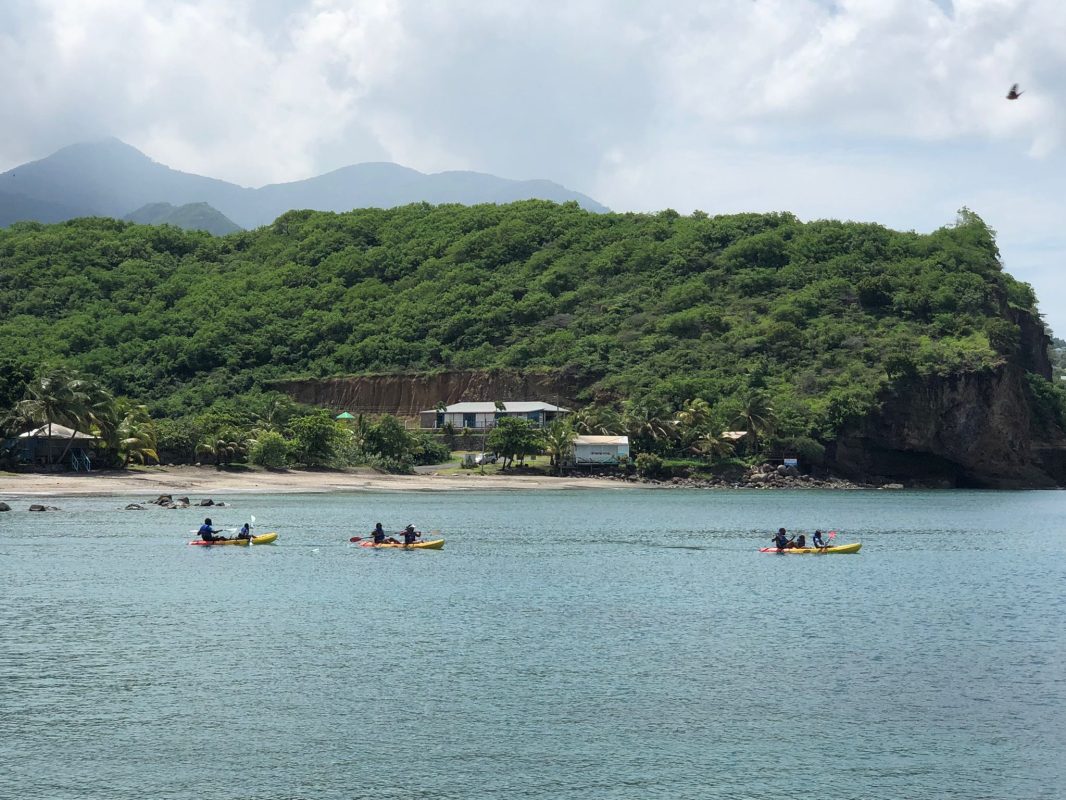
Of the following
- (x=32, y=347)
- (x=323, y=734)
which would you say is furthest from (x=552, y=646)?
(x=32, y=347)

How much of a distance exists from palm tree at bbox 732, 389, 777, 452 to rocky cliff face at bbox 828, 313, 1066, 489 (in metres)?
9.44

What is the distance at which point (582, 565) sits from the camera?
53.5 meters

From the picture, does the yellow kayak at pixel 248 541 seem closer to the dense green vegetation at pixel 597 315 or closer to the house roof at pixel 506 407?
the dense green vegetation at pixel 597 315

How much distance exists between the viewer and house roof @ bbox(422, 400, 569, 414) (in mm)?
138500

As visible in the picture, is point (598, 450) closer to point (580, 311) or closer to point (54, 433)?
point (54, 433)

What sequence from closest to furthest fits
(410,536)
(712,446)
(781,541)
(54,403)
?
(410,536) → (781,541) → (54,403) → (712,446)

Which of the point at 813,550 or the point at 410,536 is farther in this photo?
the point at 813,550

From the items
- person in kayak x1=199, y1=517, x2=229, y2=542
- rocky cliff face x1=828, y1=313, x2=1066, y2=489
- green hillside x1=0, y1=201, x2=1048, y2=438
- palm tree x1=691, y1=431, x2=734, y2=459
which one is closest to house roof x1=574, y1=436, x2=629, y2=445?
palm tree x1=691, y1=431, x2=734, y2=459

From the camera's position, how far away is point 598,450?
119938 millimetres

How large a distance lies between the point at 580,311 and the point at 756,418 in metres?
52.3

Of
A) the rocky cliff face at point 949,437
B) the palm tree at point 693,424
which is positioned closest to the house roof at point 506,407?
the palm tree at point 693,424

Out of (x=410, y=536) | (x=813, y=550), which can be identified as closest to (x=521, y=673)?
(x=410, y=536)

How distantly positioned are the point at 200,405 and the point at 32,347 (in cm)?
2675

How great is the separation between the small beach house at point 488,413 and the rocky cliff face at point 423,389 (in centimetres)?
480
